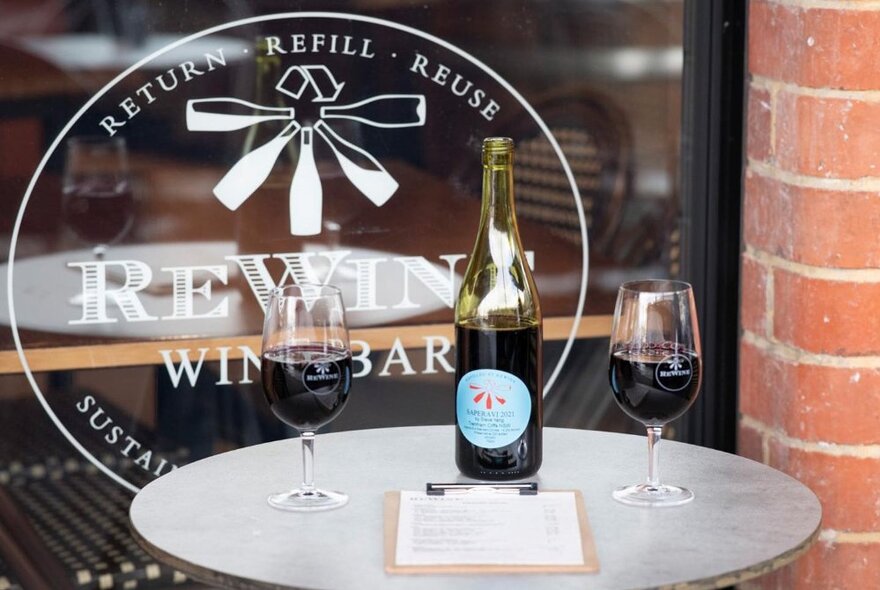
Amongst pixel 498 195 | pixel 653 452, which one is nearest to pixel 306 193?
pixel 498 195

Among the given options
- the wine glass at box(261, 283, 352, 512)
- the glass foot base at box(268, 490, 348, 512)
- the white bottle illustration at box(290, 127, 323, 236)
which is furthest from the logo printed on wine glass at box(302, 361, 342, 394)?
the white bottle illustration at box(290, 127, 323, 236)

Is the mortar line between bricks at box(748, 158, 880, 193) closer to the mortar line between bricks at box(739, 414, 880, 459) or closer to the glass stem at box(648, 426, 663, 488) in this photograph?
the mortar line between bricks at box(739, 414, 880, 459)

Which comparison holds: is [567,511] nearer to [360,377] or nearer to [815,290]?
[815,290]

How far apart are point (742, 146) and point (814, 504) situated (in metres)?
0.70

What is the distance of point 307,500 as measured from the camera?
50.8 inches

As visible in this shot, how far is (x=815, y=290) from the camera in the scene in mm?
1644

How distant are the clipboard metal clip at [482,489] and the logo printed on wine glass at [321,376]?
139mm

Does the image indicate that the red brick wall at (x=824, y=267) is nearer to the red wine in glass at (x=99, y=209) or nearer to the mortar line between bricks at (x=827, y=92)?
the mortar line between bricks at (x=827, y=92)

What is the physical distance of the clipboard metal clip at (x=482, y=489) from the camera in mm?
1297

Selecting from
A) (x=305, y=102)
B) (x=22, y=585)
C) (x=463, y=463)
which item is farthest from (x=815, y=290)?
(x=22, y=585)

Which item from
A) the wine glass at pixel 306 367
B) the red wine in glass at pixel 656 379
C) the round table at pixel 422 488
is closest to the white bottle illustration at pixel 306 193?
the round table at pixel 422 488

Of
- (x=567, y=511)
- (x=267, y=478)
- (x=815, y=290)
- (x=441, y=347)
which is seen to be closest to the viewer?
(x=567, y=511)

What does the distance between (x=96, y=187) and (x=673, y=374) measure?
0.84m

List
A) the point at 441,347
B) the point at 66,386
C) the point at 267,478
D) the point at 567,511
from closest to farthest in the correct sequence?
the point at 567,511 → the point at 267,478 → the point at 66,386 → the point at 441,347
